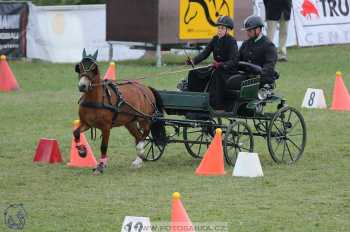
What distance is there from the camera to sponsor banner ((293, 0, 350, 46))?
27.1m

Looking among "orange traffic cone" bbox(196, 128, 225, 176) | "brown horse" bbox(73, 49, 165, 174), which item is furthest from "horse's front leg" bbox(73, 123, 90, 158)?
"orange traffic cone" bbox(196, 128, 225, 176)

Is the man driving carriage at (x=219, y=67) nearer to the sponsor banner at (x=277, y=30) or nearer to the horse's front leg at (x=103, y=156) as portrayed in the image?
the horse's front leg at (x=103, y=156)

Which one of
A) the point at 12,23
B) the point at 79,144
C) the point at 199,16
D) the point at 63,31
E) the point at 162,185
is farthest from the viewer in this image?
the point at 63,31

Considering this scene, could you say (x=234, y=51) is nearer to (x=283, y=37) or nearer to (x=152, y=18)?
(x=152, y=18)

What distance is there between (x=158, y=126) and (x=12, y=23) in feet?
34.9

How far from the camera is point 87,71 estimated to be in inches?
485

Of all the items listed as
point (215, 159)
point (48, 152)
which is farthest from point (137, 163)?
point (48, 152)

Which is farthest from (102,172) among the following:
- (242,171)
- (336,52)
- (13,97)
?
(336,52)

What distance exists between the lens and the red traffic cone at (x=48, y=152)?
13.5 m

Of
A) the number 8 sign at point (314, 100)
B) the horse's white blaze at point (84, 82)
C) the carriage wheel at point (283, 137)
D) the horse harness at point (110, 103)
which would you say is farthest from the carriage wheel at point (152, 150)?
the number 8 sign at point (314, 100)

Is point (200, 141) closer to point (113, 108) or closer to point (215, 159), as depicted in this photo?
point (215, 159)

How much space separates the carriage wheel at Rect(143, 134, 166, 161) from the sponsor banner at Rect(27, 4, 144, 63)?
1012 centimetres

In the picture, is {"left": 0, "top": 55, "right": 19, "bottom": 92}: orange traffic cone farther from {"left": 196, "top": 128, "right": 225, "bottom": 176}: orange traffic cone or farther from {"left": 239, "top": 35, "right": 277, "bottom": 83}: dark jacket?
{"left": 196, "top": 128, "right": 225, "bottom": 176}: orange traffic cone

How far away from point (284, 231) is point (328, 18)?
1857cm
